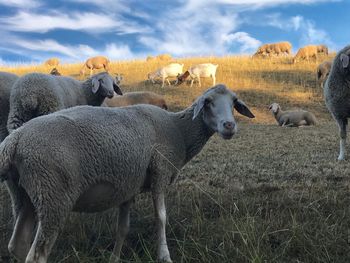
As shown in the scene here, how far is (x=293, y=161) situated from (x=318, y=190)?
2336 mm

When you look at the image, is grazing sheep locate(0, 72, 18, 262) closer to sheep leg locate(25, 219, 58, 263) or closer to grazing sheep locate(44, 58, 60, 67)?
sheep leg locate(25, 219, 58, 263)

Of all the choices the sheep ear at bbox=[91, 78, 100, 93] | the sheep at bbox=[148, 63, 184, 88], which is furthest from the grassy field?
the sheep at bbox=[148, 63, 184, 88]

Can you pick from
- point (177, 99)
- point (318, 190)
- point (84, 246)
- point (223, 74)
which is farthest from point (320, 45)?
point (84, 246)

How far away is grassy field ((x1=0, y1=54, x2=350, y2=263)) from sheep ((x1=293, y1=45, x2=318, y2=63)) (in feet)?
79.1

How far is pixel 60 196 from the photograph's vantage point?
9.92 ft

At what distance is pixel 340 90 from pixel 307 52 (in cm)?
2689

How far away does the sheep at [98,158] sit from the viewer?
9.80 ft

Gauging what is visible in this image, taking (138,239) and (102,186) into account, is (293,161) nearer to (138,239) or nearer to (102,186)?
(138,239)

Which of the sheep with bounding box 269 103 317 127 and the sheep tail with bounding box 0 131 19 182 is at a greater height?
the sheep tail with bounding box 0 131 19 182

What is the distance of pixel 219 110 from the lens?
413 centimetres

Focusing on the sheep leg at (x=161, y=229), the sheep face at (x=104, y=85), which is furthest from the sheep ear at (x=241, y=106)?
the sheep face at (x=104, y=85)

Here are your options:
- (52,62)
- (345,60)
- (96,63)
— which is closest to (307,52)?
(96,63)

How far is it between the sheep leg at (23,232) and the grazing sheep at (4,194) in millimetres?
435

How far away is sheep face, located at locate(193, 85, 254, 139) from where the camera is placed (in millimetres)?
3955
